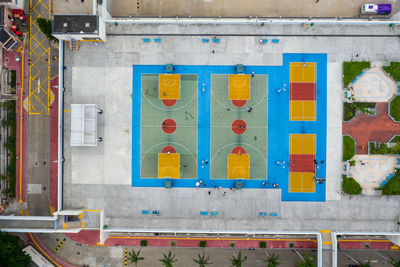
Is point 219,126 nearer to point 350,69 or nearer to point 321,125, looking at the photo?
point 321,125

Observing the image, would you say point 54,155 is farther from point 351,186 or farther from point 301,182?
point 351,186

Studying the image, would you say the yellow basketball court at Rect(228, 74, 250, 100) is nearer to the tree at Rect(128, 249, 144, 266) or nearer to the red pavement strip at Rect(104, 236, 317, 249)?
the red pavement strip at Rect(104, 236, 317, 249)

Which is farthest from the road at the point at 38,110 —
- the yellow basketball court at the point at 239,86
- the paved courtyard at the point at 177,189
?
the yellow basketball court at the point at 239,86

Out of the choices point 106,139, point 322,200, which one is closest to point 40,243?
point 106,139

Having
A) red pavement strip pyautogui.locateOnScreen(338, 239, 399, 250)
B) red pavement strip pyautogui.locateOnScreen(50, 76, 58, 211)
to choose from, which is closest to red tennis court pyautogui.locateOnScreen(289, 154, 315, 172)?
red pavement strip pyautogui.locateOnScreen(338, 239, 399, 250)

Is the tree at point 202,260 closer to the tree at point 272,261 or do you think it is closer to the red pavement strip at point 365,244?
the tree at point 272,261

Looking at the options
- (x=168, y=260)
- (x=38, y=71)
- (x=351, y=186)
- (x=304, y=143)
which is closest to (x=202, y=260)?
(x=168, y=260)
